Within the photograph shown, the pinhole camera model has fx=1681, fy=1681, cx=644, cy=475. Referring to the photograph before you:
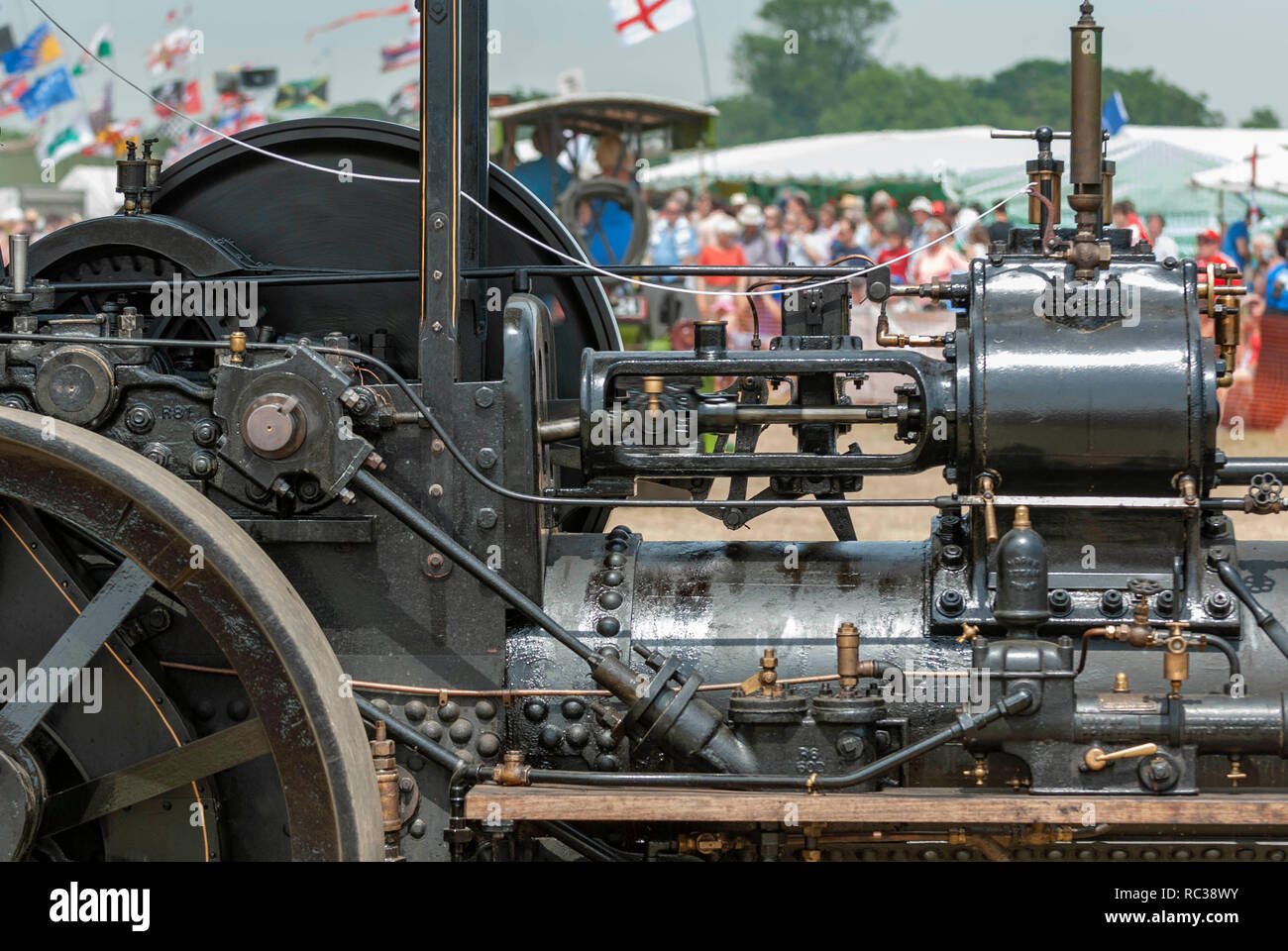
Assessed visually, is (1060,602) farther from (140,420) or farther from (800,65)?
(800,65)

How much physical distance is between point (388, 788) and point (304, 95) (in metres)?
28.4

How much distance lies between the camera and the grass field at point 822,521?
9.90 metres

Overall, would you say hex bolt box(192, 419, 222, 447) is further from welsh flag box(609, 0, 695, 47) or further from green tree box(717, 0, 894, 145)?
green tree box(717, 0, 894, 145)

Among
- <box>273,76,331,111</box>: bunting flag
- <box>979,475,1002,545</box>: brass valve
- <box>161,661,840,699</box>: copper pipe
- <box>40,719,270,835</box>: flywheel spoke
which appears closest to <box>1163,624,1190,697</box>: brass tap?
<box>979,475,1002,545</box>: brass valve

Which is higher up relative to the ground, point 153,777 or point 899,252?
point 899,252

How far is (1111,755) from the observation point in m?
2.91

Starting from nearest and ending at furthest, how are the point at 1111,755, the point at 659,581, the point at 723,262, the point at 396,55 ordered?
the point at 1111,755 < the point at 659,581 < the point at 723,262 < the point at 396,55

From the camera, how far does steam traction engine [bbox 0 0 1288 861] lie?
9.88 feet

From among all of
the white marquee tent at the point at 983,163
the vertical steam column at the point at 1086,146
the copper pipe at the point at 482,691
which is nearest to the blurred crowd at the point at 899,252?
the white marquee tent at the point at 983,163

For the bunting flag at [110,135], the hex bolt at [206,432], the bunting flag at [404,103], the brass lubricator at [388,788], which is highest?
the bunting flag at [404,103]

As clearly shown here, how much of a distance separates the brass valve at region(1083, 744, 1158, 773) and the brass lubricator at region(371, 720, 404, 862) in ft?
4.10

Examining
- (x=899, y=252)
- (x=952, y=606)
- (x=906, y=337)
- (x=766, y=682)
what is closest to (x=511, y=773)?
(x=766, y=682)

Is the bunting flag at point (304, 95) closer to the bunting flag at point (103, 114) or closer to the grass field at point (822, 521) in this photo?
the bunting flag at point (103, 114)

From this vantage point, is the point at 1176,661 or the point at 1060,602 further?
the point at 1060,602
